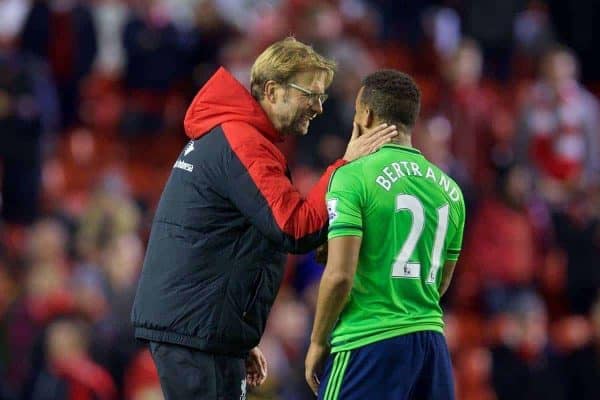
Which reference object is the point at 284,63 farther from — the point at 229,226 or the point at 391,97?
the point at 229,226

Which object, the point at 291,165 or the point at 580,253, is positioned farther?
the point at 580,253

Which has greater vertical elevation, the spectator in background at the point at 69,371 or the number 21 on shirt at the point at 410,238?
the number 21 on shirt at the point at 410,238

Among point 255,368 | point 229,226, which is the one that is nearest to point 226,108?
point 229,226

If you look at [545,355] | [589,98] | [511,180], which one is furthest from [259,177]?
[589,98]

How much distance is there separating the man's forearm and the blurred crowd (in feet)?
13.1

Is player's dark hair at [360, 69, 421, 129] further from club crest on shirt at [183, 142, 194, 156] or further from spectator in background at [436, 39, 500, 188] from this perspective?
spectator in background at [436, 39, 500, 188]

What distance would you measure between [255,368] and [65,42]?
7179mm

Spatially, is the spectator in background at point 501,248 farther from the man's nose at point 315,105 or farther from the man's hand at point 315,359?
the man's hand at point 315,359

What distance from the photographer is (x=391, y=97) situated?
15.6 ft

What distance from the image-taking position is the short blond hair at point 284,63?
16.4 ft

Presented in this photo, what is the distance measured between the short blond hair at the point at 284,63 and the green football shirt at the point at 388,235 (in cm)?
51

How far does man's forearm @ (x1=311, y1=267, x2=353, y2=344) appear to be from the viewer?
4573mm

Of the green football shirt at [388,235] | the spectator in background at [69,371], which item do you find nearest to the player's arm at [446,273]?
the green football shirt at [388,235]

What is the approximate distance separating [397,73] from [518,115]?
8.35 m
